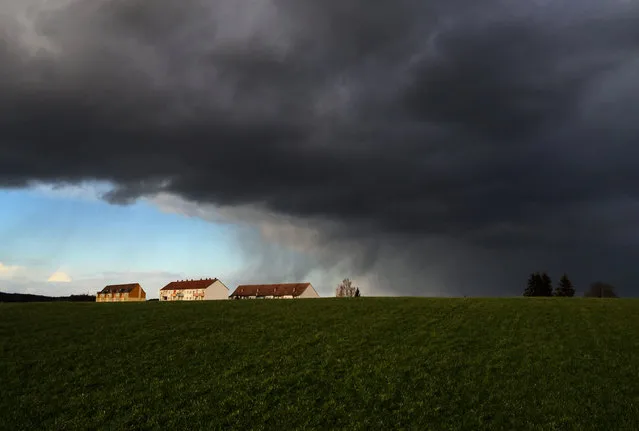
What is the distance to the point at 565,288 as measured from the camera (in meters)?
123

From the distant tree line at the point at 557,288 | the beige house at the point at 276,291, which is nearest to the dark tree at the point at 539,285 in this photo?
the distant tree line at the point at 557,288

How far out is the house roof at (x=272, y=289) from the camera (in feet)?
554

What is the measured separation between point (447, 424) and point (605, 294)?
4869 inches

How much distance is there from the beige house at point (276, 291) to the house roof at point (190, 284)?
10.8m

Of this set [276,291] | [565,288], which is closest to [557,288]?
[565,288]

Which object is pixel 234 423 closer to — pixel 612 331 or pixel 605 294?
pixel 612 331

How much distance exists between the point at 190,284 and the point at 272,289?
32988 millimetres

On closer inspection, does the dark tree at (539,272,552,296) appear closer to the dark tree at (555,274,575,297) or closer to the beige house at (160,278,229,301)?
the dark tree at (555,274,575,297)

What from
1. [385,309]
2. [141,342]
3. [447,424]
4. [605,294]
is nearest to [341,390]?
[447,424]

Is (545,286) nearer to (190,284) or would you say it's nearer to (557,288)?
(557,288)

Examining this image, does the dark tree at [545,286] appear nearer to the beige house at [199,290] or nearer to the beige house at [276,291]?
the beige house at [276,291]

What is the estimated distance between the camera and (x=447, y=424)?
67.5 feet

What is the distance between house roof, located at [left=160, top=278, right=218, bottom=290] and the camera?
179500mm

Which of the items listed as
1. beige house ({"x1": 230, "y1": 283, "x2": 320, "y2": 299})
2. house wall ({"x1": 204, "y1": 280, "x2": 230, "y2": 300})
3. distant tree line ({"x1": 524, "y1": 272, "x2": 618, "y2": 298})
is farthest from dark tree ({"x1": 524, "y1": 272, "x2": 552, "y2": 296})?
house wall ({"x1": 204, "y1": 280, "x2": 230, "y2": 300})
